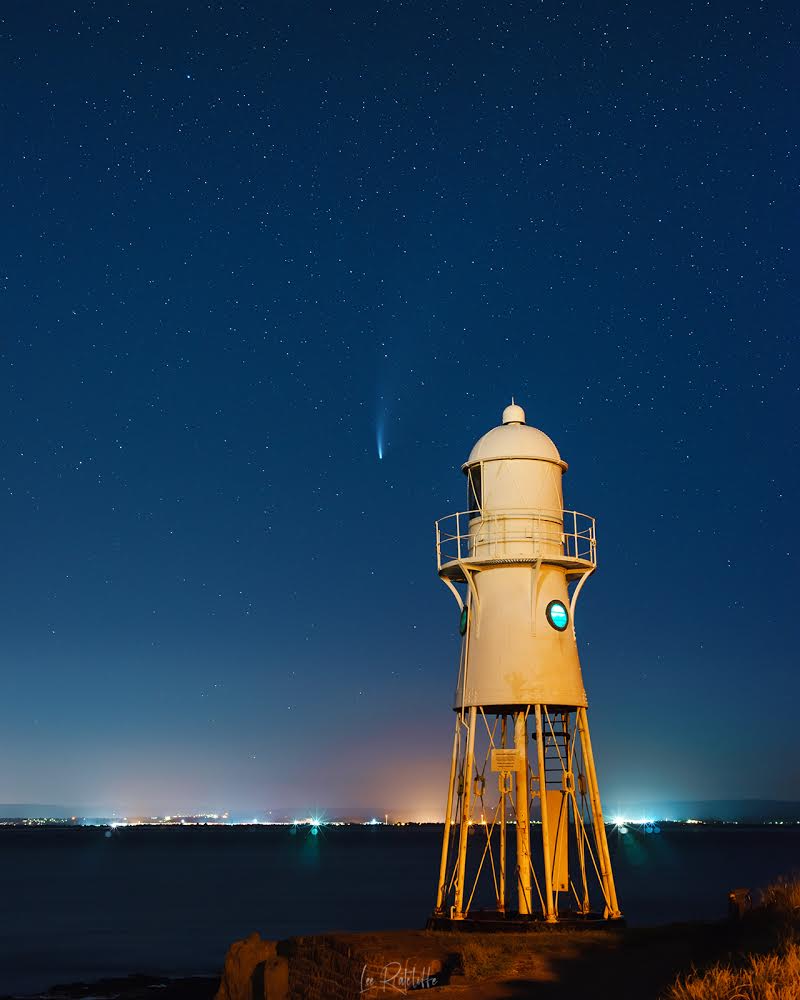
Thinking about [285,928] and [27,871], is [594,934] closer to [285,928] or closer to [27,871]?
[285,928]

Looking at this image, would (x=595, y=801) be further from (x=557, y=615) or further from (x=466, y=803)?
(x=557, y=615)

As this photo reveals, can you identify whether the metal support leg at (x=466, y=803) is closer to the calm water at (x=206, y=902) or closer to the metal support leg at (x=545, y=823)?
the metal support leg at (x=545, y=823)

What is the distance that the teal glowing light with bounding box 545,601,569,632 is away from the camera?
31875mm

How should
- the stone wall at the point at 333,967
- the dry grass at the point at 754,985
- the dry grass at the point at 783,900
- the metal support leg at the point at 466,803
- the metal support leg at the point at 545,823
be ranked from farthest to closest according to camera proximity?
the metal support leg at the point at 466,803, the metal support leg at the point at 545,823, the dry grass at the point at 783,900, the stone wall at the point at 333,967, the dry grass at the point at 754,985

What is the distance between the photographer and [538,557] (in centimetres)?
3191

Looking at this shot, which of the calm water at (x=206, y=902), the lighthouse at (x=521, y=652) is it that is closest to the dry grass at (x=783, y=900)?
the lighthouse at (x=521, y=652)

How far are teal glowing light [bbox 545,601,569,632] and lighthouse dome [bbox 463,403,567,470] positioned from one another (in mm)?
4053

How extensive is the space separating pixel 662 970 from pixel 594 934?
452 cm

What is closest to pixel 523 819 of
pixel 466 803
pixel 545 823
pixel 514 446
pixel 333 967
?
pixel 545 823

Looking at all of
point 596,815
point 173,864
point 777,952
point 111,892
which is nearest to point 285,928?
point 111,892

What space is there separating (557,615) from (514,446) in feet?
15.8

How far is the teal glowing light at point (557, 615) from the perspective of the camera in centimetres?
3188

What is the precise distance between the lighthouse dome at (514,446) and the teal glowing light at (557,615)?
13.3 feet

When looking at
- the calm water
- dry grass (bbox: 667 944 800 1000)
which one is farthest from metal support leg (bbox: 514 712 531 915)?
the calm water
